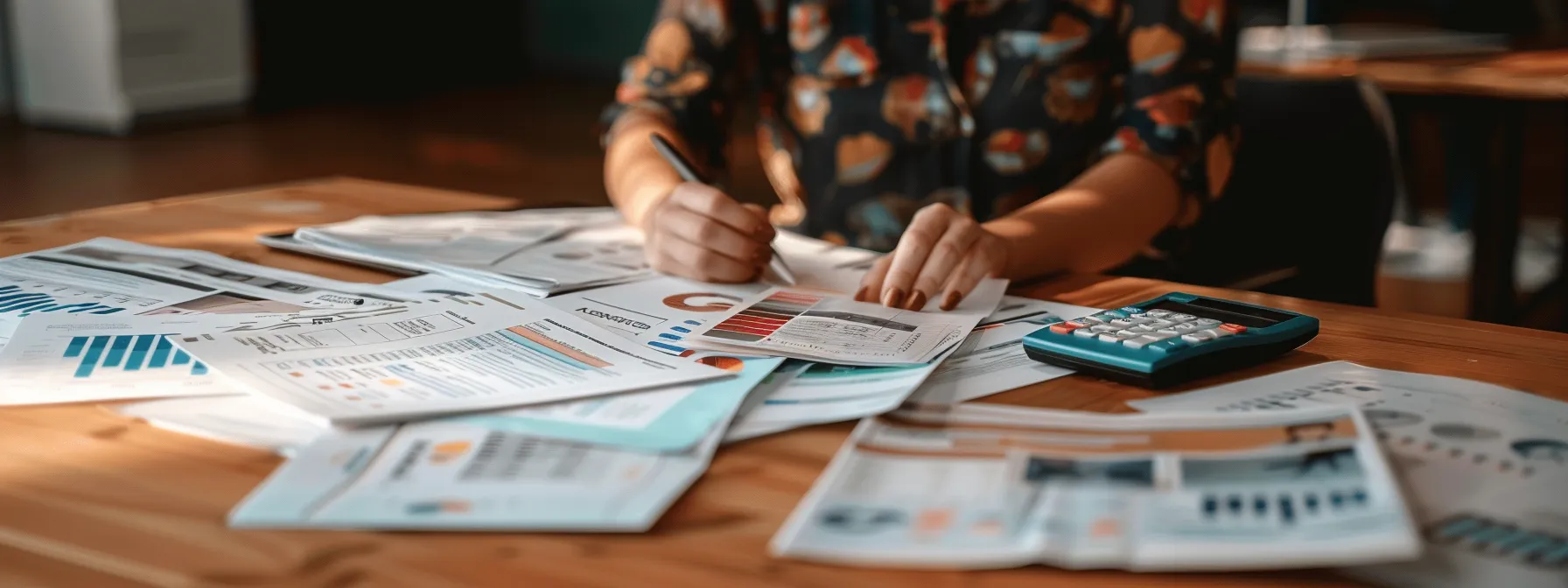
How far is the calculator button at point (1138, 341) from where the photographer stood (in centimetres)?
62

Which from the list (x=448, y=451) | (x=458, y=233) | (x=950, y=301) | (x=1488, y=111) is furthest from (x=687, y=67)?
(x=1488, y=111)

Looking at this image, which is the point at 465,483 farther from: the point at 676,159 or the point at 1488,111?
the point at 1488,111

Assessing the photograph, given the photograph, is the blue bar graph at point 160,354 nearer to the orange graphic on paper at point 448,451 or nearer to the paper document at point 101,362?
the paper document at point 101,362

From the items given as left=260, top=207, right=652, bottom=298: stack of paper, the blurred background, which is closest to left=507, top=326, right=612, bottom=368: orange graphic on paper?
left=260, top=207, right=652, bottom=298: stack of paper

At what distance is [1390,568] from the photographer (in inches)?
16.4

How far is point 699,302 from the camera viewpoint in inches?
31.0

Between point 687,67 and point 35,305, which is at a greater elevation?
point 687,67

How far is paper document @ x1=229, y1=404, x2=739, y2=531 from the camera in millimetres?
452

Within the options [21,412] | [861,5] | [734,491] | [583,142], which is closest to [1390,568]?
[734,491]

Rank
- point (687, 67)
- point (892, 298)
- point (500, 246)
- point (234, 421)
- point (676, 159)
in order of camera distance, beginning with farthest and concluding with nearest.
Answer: point (687, 67) < point (676, 159) < point (500, 246) < point (892, 298) < point (234, 421)

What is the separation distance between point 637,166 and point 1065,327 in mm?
557

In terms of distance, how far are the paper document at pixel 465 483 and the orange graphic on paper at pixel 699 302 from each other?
0.77 feet

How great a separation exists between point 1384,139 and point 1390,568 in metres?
0.89

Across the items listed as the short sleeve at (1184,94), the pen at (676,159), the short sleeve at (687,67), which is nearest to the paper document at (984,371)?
the pen at (676,159)
